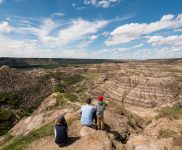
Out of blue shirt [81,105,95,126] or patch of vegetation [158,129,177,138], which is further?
patch of vegetation [158,129,177,138]

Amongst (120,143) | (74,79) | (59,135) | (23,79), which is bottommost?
(74,79)

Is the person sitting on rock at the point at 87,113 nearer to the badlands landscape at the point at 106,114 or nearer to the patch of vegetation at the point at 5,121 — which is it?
the badlands landscape at the point at 106,114

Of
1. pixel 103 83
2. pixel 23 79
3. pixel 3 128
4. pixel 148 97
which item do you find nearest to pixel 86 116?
pixel 3 128

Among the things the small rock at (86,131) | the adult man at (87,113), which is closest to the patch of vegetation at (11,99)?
the small rock at (86,131)

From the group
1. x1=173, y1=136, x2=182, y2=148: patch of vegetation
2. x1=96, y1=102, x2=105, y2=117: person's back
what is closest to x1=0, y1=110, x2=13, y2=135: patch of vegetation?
x1=96, y1=102, x2=105, y2=117: person's back

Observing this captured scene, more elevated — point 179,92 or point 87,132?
point 87,132

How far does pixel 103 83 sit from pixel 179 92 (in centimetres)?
3713

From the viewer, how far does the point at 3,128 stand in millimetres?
50125

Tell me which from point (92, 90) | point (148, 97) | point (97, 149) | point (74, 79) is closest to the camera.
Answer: point (97, 149)

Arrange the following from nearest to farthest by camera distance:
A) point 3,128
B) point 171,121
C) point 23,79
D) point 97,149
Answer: point 97,149 → point 171,121 → point 3,128 → point 23,79

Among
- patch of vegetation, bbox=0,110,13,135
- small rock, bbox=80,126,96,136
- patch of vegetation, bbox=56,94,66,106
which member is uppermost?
small rock, bbox=80,126,96,136

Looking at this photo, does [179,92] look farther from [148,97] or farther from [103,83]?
[103,83]

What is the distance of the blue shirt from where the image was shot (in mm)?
18141

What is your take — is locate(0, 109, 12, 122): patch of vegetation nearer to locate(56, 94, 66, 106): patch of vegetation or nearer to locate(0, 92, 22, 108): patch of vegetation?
locate(0, 92, 22, 108): patch of vegetation
